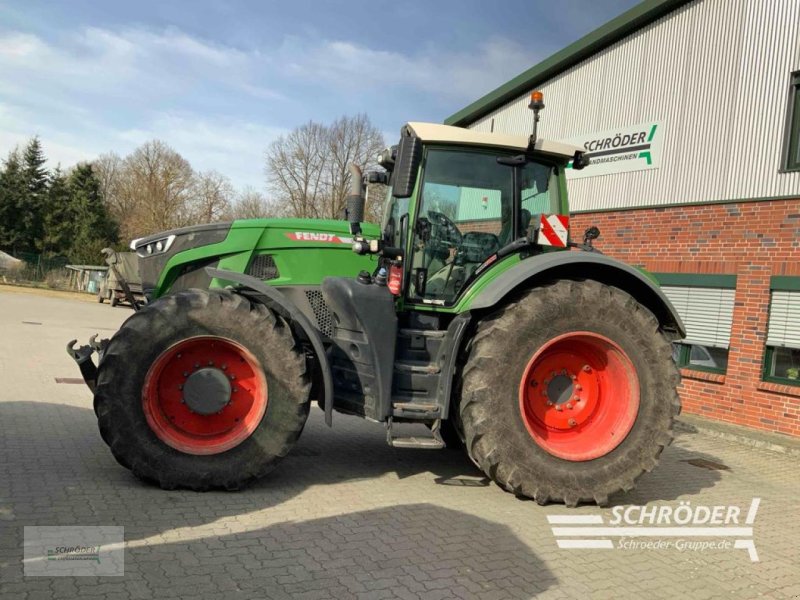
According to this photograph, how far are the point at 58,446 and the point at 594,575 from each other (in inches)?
172

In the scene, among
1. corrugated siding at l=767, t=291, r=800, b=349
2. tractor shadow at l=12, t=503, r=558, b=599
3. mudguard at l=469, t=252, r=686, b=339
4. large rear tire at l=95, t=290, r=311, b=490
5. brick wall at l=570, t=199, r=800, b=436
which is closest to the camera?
tractor shadow at l=12, t=503, r=558, b=599

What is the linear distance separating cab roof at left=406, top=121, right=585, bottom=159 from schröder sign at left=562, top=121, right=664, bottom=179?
18.4ft

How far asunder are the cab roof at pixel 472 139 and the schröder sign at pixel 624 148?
561 centimetres

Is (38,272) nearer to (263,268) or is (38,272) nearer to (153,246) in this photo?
(153,246)

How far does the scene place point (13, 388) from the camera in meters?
7.74

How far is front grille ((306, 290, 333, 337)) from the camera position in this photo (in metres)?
5.10

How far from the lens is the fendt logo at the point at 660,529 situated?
4086 millimetres

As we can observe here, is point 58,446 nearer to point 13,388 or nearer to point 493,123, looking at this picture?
point 13,388

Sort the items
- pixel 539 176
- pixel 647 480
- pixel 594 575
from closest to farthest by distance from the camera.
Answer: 1. pixel 594 575
2. pixel 539 176
3. pixel 647 480

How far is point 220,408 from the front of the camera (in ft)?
14.7

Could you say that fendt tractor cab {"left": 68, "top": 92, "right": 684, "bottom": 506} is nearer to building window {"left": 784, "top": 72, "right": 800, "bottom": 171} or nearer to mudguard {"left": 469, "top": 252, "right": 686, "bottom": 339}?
mudguard {"left": 469, "top": 252, "right": 686, "bottom": 339}

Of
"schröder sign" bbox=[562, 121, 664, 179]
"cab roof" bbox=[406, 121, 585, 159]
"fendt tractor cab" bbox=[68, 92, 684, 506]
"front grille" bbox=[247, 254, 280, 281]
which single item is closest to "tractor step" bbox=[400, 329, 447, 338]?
"fendt tractor cab" bbox=[68, 92, 684, 506]

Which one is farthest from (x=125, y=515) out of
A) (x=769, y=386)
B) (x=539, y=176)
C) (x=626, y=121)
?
(x=626, y=121)

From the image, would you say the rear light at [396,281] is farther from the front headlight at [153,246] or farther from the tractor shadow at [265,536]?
the front headlight at [153,246]
